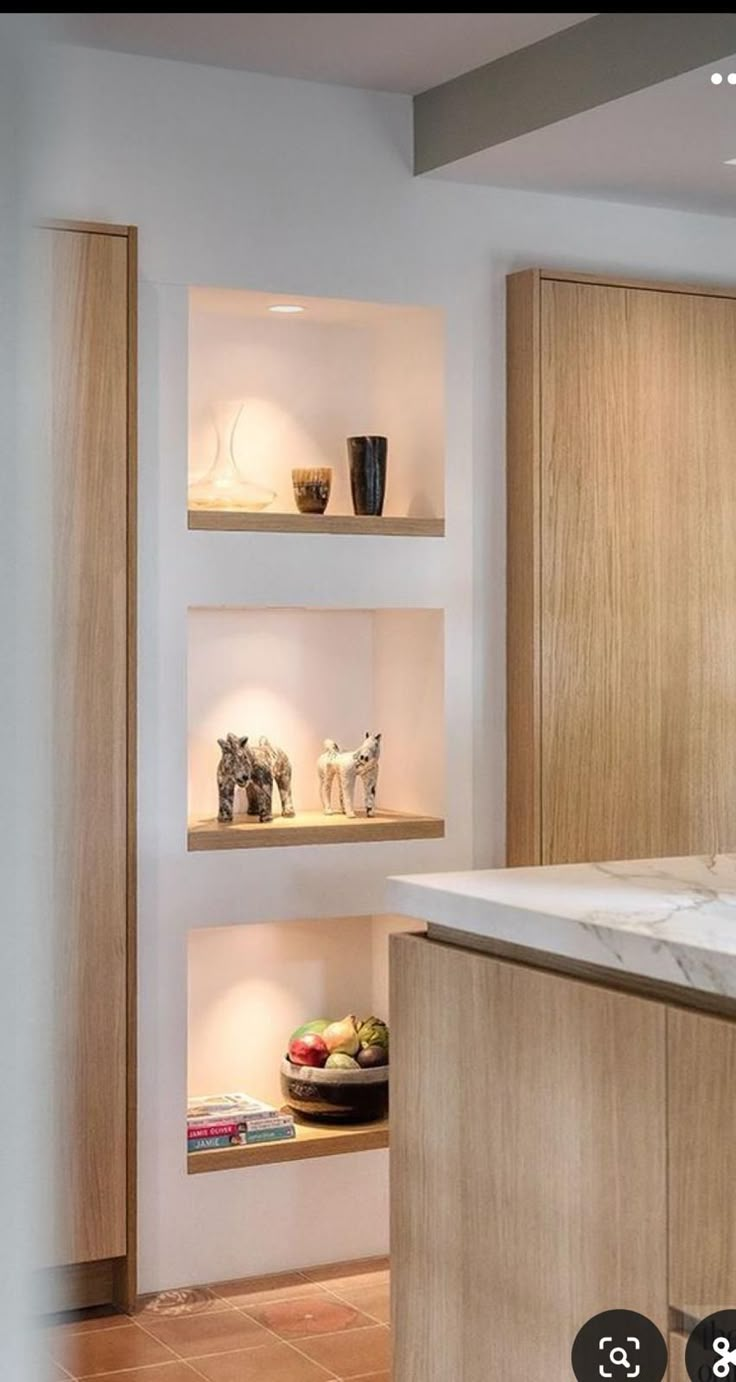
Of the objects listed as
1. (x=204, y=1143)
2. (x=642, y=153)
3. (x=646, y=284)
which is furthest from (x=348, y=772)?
(x=642, y=153)

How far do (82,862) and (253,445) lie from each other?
1189mm

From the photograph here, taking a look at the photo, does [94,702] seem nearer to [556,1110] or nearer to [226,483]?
[226,483]

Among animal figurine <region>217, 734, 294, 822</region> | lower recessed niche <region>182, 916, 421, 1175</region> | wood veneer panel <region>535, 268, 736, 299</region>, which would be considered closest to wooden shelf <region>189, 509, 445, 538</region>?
animal figurine <region>217, 734, 294, 822</region>

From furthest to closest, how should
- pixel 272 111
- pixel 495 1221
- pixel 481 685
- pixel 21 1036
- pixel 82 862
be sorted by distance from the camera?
pixel 481 685 < pixel 272 111 < pixel 82 862 < pixel 495 1221 < pixel 21 1036

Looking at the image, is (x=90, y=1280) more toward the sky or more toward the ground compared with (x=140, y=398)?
more toward the ground

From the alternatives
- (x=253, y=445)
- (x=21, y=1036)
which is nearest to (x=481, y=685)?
(x=253, y=445)

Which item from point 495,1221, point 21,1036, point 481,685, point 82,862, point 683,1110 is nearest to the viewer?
point 21,1036

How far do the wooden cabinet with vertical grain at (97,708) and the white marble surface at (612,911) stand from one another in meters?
1.06

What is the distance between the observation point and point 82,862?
3250mm

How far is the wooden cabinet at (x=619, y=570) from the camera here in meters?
3.78

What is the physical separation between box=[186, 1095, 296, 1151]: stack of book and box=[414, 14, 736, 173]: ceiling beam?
7.25ft

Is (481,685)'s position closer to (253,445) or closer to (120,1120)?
(253,445)
